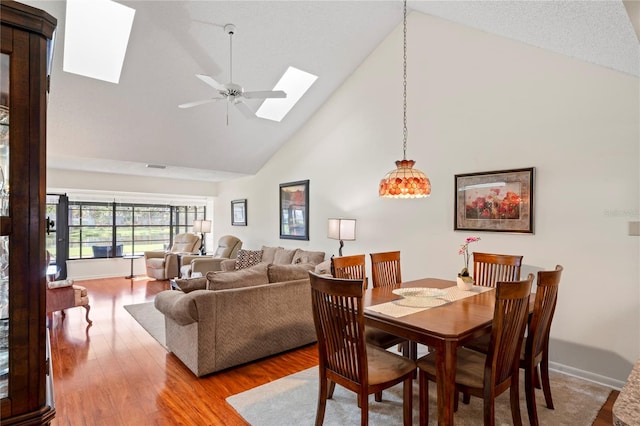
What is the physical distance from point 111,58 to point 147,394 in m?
3.66

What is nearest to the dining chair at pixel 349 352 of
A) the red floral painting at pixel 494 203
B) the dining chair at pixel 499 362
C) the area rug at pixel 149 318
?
the dining chair at pixel 499 362

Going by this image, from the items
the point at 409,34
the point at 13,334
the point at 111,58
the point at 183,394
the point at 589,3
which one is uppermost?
the point at 409,34

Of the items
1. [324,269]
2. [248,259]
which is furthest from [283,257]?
[324,269]

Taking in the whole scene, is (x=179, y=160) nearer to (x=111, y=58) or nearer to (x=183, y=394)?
(x=111, y=58)

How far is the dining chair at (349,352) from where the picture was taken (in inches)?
76.0

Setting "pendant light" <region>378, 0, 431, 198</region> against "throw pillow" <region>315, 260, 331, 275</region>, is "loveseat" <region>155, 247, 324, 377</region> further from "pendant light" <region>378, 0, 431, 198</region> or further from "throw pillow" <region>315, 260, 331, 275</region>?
"pendant light" <region>378, 0, 431, 198</region>

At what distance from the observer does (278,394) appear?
8.98 ft

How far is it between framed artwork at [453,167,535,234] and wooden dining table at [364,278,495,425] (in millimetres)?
1243

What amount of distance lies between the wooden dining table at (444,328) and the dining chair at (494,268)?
2.21 feet

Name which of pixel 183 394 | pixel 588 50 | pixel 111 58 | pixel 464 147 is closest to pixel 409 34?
pixel 464 147

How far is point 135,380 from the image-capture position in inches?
116

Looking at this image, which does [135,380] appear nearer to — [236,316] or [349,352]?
[236,316]

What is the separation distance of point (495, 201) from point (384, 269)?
137cm

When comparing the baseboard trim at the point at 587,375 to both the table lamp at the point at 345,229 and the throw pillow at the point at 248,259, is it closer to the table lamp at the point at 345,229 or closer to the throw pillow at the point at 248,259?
the table lamp at the point at 345,229
